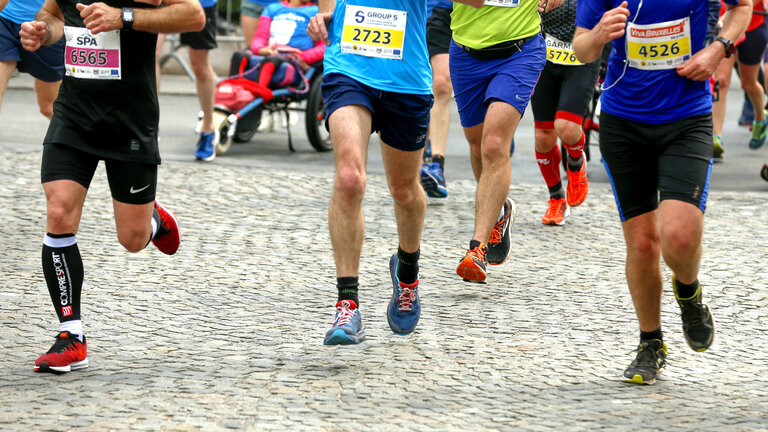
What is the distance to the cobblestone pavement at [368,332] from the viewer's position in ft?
13.8

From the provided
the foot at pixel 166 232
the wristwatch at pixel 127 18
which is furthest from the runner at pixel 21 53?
the wristwatch at pixel 127 18

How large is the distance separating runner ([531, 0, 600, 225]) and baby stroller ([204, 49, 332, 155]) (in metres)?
3.83

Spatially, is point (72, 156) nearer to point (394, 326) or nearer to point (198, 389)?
point (198, 389)

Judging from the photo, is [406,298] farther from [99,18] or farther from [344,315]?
[99,18]

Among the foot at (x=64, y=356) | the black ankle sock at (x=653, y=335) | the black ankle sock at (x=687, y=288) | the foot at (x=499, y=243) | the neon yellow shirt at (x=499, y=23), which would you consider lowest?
the foot at (x=499, y=243)

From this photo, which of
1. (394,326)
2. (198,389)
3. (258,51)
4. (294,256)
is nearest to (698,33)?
(394,326)

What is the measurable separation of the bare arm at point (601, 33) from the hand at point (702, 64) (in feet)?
0.95

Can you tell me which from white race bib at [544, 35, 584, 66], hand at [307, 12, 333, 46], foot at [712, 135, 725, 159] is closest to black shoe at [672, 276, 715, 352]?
hand at [307, 12, 333, 46]

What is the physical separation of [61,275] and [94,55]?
0.92m

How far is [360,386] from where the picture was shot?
4531 millimetres

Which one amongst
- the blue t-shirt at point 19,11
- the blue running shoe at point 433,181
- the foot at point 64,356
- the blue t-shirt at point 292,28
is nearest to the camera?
the foot at point 64,356

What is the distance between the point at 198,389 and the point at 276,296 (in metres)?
1.73

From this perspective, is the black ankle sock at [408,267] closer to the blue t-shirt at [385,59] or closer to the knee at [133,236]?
the blue t-shirt at [385,59]

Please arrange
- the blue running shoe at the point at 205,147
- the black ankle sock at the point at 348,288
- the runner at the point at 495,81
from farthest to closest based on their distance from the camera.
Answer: the blue running shoe at the point at 205,147, the runner at the point at 495,81, the black ankle sock at the point at 348,288
